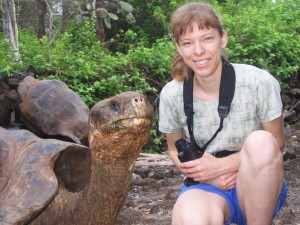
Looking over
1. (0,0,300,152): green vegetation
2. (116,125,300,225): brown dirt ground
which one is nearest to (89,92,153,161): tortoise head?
(116,125,300,225): brown dirt ground

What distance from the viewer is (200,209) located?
6.21ft

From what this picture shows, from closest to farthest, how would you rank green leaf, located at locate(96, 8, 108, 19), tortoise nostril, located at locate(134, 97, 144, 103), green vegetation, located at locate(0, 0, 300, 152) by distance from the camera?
tortoise nostril, located at locate(134, 97, 144, 103)
green vegetation, located at locate(0, 0, 300, 152)
green leaf, located at locate(96, 8, 108, 19)

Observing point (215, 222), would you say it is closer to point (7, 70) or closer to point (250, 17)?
point (7, 70)

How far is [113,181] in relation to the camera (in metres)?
1.97

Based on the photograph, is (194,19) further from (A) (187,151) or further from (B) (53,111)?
(B) (53,111)

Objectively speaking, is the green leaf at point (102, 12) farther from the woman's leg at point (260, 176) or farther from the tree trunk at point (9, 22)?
the woman's leg at point (260, 176)

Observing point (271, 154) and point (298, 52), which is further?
point (298, 52)

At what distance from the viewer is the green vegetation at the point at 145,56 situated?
15.9ft

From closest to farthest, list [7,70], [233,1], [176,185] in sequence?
[176,185]
[7,70]
[233,1]

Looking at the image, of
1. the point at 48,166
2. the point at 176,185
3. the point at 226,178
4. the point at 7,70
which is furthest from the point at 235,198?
the point at 7,70

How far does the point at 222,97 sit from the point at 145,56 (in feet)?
11.2

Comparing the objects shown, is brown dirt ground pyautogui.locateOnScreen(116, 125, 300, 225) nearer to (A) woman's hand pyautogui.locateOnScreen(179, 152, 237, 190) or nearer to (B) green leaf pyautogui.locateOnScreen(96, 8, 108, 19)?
(A) woman's hand pyautogui.locateOnScreen(179, 152, 237, 190)

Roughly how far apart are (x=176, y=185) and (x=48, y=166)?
2.04 metres

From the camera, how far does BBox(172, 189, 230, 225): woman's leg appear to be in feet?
6.13
